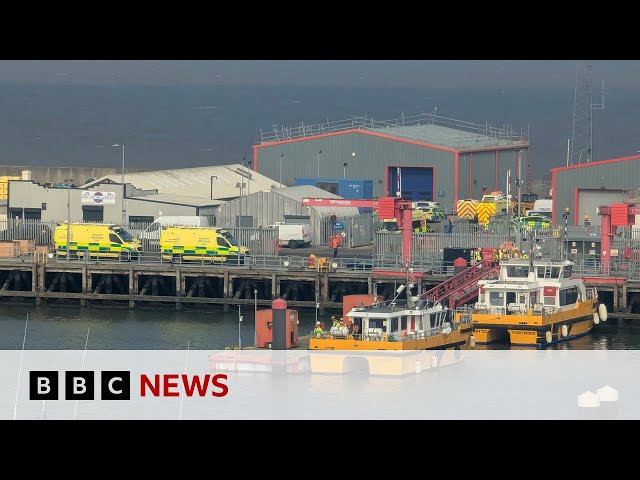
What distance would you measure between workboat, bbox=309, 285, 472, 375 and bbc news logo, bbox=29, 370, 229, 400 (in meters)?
3.89

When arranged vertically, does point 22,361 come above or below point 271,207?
below

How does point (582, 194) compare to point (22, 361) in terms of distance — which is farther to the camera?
point (582, 194)

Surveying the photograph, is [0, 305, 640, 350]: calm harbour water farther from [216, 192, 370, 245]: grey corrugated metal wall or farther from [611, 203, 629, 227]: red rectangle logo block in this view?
[216, 192, 370, 245]: grey corrugated metal wall

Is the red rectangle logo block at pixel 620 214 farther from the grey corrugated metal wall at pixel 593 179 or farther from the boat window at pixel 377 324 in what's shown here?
the boat window at pixel 377 324

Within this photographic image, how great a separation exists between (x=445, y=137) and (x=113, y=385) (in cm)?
5984

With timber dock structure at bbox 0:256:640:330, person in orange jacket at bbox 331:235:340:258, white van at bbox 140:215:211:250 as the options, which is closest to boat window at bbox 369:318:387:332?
timber dock structure at bbox 0:256:640:330

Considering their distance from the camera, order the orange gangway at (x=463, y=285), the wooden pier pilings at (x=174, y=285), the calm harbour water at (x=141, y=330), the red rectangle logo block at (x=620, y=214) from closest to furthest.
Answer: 1. the calm harbour water at (x=141, y=330)
2. the orange gangway at (x=463, y=285)
3. the red rectangle logo block at (x=620, y=214)
4. the wooden pier pilings at (x=174, y=285)

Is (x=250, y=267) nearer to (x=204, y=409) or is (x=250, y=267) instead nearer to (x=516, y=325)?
(x=516, y=325)

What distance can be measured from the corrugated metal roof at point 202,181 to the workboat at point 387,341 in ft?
137

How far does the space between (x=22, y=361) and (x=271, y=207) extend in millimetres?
33578

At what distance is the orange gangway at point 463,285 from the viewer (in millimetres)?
72500

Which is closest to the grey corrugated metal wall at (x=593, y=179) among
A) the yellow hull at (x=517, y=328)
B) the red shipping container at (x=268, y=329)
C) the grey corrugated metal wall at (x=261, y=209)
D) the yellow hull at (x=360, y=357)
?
the grey corrugated metal wall at (x=261, y=209)

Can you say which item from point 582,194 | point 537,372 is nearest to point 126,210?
point 582,194

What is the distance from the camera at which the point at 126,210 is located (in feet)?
311
